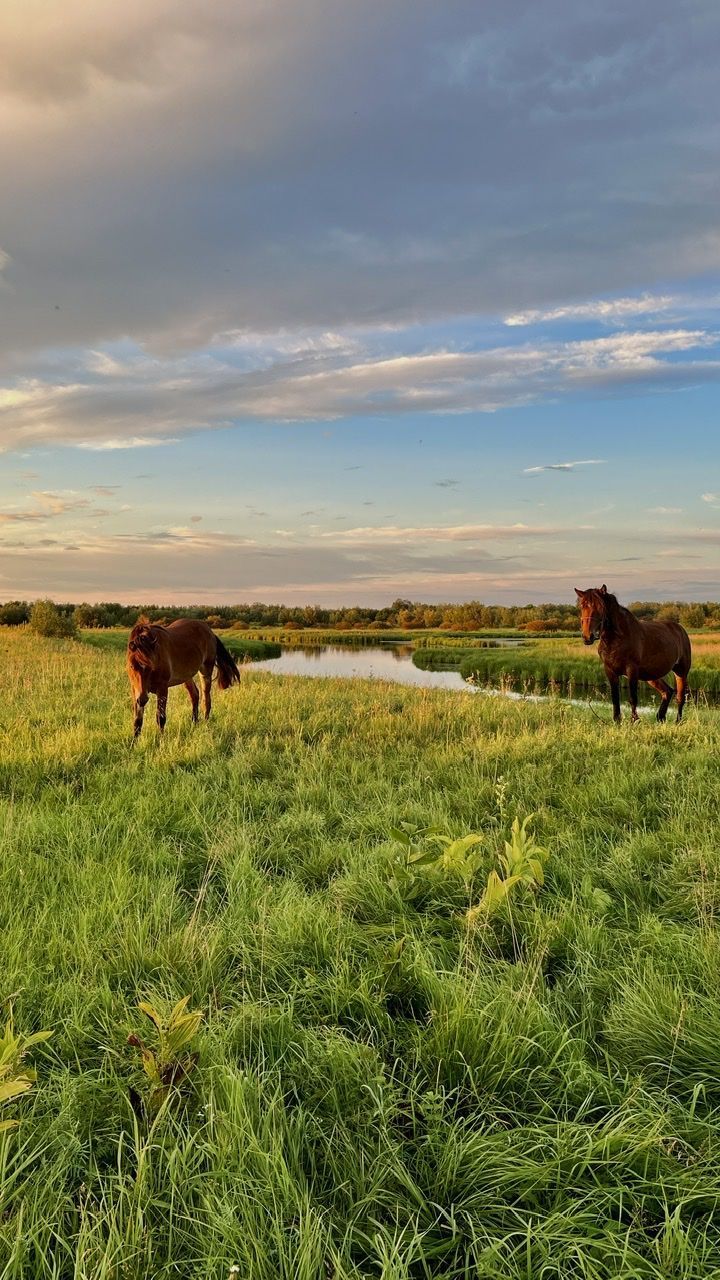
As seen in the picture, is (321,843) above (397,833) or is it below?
below

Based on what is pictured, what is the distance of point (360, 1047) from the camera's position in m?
2.41

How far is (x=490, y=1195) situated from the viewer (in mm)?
1881

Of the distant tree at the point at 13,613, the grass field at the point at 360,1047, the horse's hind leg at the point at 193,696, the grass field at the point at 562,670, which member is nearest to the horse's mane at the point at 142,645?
the horse's hind leg at the point at 193,696

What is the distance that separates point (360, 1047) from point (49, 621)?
3974cm

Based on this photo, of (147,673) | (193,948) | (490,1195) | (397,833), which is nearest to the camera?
(490,1195)

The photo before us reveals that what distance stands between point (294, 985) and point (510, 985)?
101 cm

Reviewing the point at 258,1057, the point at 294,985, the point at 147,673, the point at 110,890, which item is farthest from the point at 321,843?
the point at 147,673

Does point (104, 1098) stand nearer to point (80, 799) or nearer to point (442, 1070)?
point (442, 1070)

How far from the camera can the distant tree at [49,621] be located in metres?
37.2

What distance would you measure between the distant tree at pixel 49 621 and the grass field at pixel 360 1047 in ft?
115

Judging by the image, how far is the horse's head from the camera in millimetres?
9750

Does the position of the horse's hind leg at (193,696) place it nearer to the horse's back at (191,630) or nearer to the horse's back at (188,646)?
the horse's back at (188,646)

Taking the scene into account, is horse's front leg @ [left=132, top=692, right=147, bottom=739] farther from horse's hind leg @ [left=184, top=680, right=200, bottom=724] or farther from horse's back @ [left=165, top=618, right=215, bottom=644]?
horse's hind leg @ [left=184, top=680, right=200, bottom=724]

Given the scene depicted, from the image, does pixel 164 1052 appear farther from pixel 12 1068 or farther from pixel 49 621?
pixel 49 621
